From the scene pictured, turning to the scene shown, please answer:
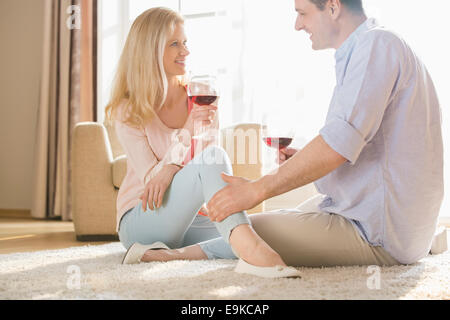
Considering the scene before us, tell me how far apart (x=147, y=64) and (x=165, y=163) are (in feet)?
1.31

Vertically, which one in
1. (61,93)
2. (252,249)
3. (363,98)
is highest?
(61,93)

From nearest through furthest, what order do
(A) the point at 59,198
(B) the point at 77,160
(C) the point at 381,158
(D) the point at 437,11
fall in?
(C) the point at 381,158 < (B) the point at 77,160 < (D) the point at 437,11 < (A) the point at 59,198

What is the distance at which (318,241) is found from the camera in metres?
1.33

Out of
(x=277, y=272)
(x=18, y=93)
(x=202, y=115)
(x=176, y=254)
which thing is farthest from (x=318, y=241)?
(x=18, y=93)

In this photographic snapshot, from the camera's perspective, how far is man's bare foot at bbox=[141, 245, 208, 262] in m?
1.51

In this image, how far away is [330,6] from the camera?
4.40 feet

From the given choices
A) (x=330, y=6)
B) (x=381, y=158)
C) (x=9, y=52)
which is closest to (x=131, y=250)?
(x=381, y=158)

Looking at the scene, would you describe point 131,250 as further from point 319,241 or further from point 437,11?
point 437,11

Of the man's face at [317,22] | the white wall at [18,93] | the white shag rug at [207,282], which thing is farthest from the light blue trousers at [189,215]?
the white wall at [18,93]

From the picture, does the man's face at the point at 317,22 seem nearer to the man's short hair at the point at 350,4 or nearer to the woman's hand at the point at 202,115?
the man's short hair at the point at 350,4

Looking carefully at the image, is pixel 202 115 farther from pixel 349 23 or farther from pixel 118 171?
pixel 118 171

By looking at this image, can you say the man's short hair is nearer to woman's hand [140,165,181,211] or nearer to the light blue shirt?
the light blue shirt

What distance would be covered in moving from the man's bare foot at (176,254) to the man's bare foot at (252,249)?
0.34 metres
